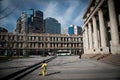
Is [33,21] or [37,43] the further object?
[33,21]

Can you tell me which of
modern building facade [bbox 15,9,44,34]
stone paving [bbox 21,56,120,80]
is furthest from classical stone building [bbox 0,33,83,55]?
modern building facade [bbox 15,9,44,34]

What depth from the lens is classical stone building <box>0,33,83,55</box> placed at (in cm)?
6944

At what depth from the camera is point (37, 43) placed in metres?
75.3

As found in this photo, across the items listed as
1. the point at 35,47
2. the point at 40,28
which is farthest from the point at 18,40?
the point at 40,28

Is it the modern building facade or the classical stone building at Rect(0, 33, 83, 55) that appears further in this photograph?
the modern building facade

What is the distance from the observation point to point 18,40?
7175 centimetres

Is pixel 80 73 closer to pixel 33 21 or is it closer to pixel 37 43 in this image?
pixel 37 43

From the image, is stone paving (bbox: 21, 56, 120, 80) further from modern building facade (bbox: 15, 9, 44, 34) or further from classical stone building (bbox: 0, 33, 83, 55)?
modern building facade (bbox: 15, 9, 44, 34)

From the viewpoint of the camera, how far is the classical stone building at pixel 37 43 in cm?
6944

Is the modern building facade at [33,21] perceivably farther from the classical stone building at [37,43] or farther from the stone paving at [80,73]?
the stone paving at [80,73]

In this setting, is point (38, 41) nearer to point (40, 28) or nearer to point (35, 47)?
point (35, 47)

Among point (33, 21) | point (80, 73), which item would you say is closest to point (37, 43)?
point (80, 73)

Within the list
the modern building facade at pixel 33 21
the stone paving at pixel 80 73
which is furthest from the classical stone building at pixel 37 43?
the modern building facade at pixel 33 21

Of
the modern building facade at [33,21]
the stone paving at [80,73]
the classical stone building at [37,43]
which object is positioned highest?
the modern building facade at [33,21]
